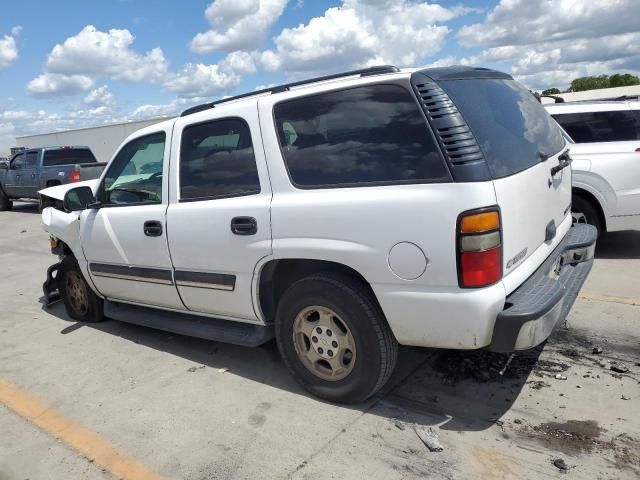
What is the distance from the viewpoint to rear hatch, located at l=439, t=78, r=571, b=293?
284 cm

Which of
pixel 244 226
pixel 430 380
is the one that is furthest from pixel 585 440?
pixel 244 226

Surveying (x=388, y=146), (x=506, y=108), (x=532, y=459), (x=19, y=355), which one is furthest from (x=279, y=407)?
(x=19, y=355)

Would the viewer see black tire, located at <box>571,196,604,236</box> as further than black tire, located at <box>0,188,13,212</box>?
No

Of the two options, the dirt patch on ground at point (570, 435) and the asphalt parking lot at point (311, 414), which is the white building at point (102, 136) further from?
the dirt patch on ground at point (570, 435)

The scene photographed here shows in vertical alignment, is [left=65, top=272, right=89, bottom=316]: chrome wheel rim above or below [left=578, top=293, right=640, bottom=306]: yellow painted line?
above

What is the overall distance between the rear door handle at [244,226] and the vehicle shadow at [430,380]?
1.13 metres

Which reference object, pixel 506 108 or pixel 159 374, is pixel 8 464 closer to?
pixel 159 374

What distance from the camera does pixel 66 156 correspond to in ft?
51.6

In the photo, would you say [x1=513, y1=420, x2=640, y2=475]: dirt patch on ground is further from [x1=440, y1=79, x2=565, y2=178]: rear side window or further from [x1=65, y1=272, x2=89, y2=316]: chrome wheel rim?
[x1=65, y1=272, x2=89, y2=316]: chrome wheel rim

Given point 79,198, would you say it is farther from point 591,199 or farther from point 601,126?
point 601,126

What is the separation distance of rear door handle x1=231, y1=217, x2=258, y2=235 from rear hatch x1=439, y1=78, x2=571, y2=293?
1386mm

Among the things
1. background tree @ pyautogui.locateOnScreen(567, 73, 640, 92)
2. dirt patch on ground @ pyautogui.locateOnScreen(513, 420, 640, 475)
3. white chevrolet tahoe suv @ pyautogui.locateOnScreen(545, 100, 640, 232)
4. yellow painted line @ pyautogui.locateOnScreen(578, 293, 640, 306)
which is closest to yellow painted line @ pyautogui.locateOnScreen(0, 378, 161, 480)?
dirt patch on ground @ pyautogui.locateOnScreen(513, 420, 640, 475)

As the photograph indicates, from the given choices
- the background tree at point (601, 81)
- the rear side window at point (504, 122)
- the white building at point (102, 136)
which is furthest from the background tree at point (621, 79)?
the rear side window at point (504, 122)

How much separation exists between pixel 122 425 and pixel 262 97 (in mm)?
2272
